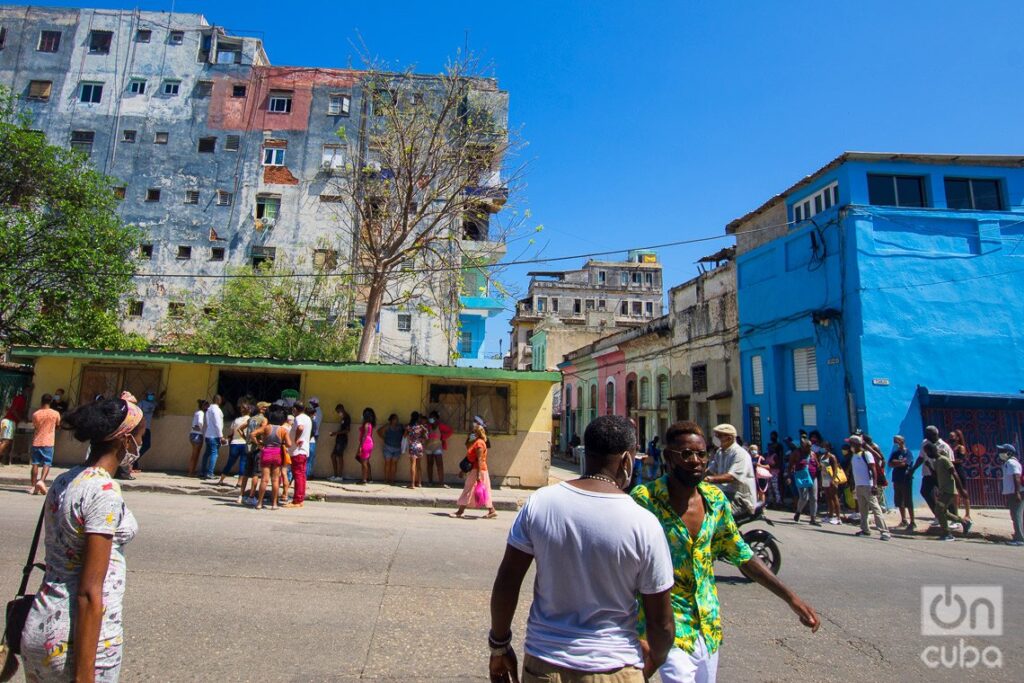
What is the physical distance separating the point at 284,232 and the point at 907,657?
32.4 metres

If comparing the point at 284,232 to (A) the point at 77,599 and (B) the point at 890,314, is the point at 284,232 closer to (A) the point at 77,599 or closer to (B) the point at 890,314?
(B) the point at 890,314

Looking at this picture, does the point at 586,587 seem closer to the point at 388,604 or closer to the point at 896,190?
the point at 388,604

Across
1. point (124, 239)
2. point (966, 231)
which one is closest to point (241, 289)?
point (124, 239)

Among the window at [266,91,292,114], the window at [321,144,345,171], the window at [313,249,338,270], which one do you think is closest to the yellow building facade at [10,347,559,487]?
the window at [313,249,338,270]

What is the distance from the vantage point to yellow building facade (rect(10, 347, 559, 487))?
49.1 feet

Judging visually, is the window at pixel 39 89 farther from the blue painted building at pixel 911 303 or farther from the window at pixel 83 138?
the blue painted building at pixel 911 303

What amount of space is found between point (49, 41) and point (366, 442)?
119ft

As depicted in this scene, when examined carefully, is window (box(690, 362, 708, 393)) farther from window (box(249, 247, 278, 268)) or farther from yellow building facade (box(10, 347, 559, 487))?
window (box(249, 247, 278, 268))

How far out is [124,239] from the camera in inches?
882

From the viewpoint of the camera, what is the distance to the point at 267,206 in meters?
32.7

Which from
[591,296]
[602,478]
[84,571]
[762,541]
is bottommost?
[762,541]

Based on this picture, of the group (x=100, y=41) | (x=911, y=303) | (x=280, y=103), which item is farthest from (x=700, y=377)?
(x=100, y=41)

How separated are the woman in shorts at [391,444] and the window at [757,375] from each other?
11.6 m

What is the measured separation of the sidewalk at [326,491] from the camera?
12.1 metres
